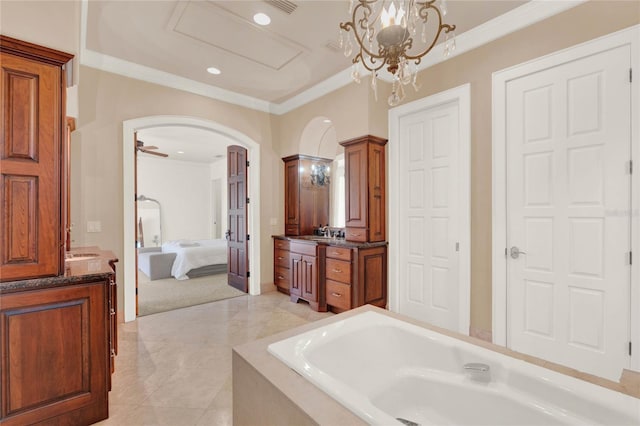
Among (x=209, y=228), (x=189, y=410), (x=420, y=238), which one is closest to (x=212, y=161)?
(x=209, y=228)

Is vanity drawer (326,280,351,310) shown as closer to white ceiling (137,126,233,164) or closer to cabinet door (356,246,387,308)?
cabinet door (356,246,387,308)

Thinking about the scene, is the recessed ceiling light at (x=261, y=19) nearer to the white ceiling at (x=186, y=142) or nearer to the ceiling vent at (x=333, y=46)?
the ceiling vent at (x=333, y=46)

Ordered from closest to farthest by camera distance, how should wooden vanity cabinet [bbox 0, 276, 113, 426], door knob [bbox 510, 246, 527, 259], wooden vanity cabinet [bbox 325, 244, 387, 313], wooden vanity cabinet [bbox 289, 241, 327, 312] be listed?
wooden vanity cabinet [bbox 0, 276, 113, 426]
door knob [bbox 510, 246, 527, 259]
wooden vanity cabinet [bbox 325, 244, 387, 313]
wooden vanity cabinet [bbox 289, 241, 327, 312]

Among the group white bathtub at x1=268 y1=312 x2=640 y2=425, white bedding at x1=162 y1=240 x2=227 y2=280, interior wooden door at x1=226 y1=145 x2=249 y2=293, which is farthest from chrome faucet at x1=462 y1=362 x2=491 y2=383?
white bedding at x1=162 y1=240 x2=227 y2=280

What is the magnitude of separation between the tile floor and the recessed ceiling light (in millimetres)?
3070

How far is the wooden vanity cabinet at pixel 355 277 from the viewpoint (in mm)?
3424

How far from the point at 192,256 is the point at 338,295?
338 centimetres

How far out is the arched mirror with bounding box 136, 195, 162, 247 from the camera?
27.4ft

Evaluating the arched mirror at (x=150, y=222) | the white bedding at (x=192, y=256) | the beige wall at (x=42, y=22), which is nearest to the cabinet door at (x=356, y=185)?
the beige wall at (x=42, y=22)

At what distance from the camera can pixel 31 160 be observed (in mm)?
1691

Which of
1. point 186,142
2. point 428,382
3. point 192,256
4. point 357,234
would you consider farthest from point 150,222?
point 428,382

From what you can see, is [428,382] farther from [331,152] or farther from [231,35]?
[331,152]

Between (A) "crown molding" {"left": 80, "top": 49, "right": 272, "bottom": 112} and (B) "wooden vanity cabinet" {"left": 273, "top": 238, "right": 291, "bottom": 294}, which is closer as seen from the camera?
(A) "crown molding" {"left": 80, "top": 49, "right": 272, "bottom": 112}

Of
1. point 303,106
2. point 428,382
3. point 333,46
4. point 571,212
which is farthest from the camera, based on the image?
point 303,106
